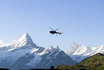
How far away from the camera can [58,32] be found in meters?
133

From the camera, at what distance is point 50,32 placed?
426ft

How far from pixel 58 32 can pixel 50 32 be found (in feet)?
16.4
